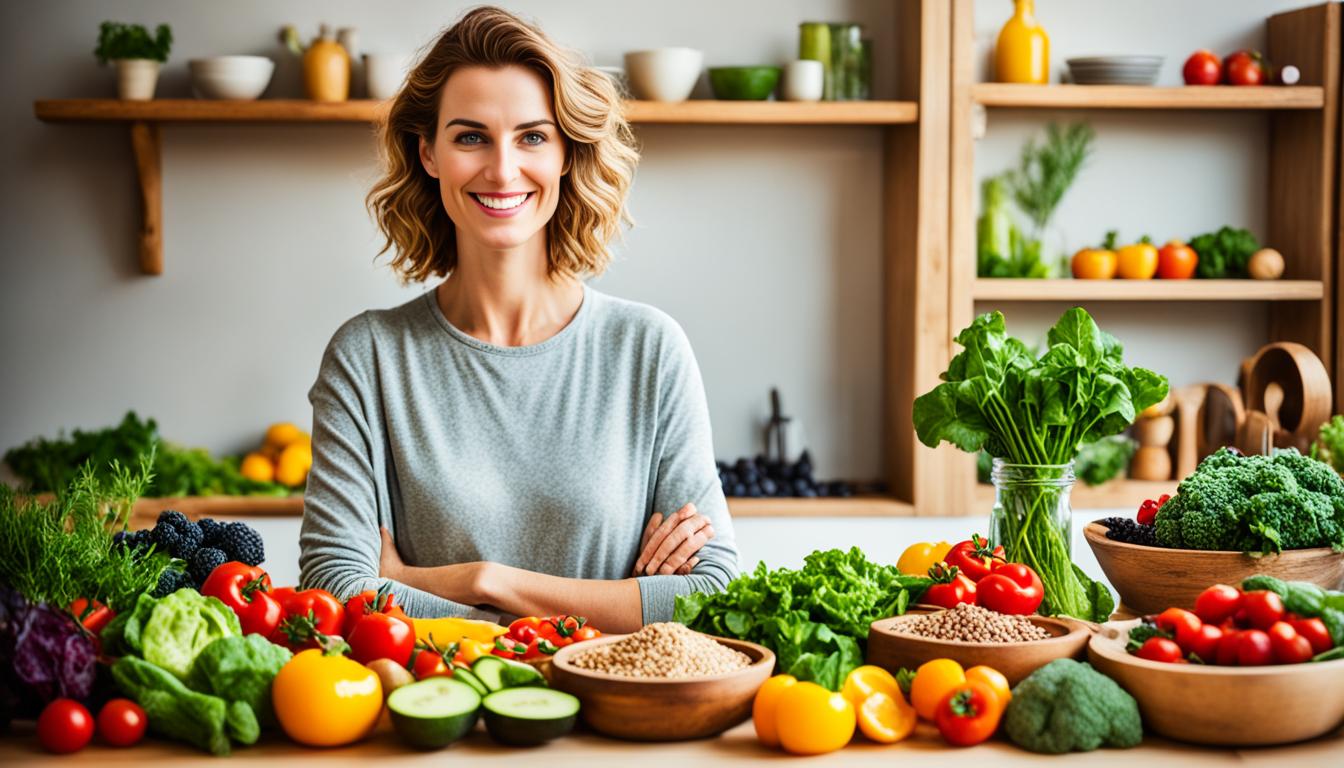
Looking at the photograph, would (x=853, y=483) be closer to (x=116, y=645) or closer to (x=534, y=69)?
(x=534, y=69)

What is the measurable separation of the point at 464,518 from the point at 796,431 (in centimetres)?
219

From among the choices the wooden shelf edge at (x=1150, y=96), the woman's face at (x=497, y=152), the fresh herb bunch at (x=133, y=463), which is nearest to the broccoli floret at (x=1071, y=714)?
the woman's face at (x=497, y=152)

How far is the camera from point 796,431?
405cm

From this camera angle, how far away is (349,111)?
3.63 meters

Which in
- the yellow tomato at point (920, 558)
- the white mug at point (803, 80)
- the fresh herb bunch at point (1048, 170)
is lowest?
the yellow tomato at point (920, 558)

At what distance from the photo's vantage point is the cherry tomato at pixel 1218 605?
128cm

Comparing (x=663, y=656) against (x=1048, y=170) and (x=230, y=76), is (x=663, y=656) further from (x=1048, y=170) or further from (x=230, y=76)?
(x=1048, y=170)

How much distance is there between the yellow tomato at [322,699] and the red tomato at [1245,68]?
346 cm

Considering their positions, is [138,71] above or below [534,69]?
above

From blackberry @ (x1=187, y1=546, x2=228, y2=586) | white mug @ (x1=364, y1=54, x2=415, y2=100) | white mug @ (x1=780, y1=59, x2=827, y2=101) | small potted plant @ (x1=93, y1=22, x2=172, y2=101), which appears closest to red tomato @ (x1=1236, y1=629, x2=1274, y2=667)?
blackberry @ (x1=187, y1=546, x2=228, y2=586)

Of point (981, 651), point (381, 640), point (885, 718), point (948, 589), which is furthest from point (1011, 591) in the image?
point (381, 640)

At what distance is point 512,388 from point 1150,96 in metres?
2.45

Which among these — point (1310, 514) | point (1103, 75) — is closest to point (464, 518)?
point (1310, 514)

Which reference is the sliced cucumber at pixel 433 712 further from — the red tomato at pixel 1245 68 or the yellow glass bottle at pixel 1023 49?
the red tomato at pixel 1245 68
